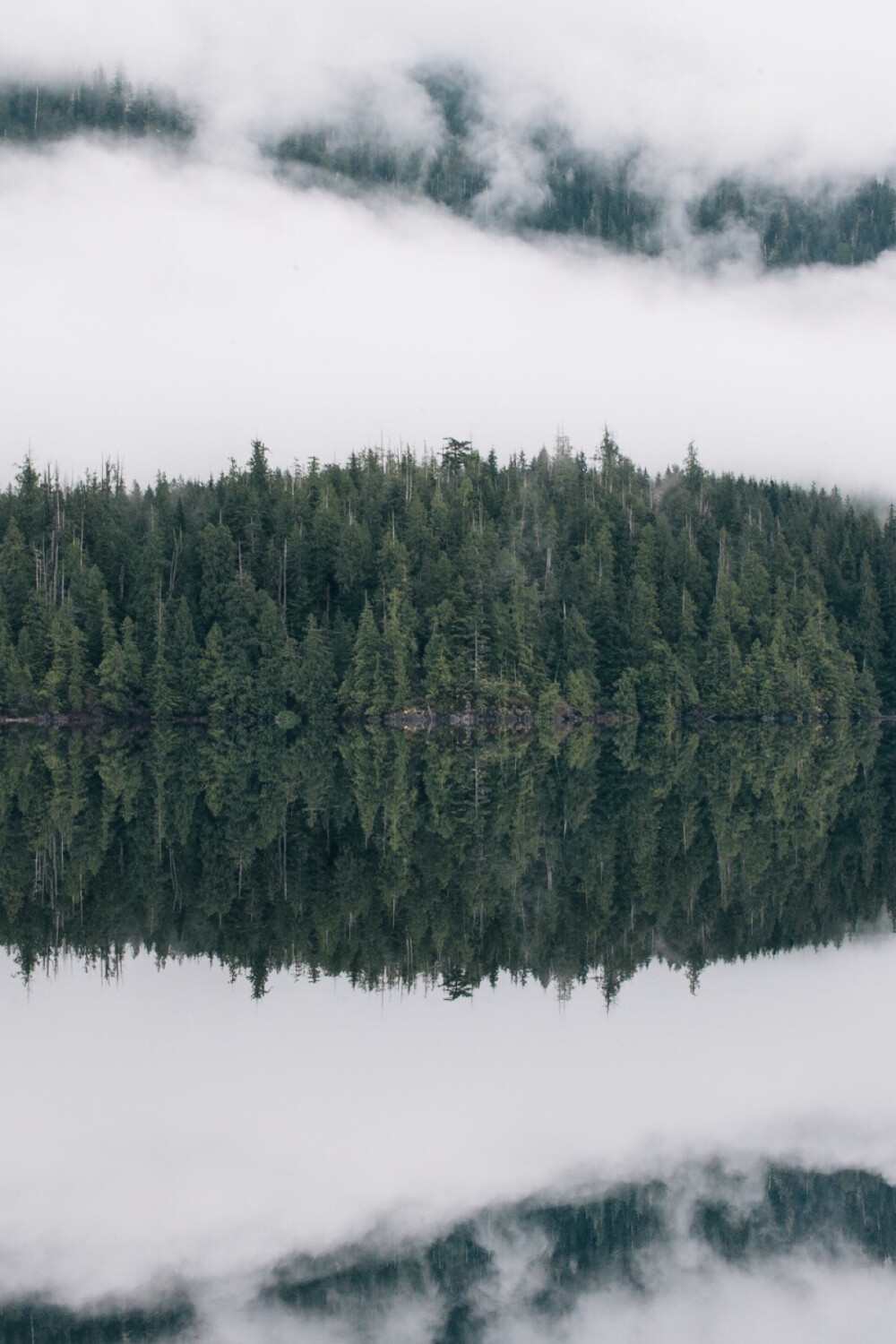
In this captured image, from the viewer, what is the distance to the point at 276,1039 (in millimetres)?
23750

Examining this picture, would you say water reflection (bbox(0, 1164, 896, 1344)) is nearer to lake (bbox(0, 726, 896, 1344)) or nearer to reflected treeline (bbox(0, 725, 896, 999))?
lake (bbox(0, 726, 896, 1344))

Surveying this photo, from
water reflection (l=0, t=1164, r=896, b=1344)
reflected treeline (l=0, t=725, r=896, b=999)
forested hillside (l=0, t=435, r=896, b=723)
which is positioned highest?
forested hillside (l=0, t=435, r=896, b=723)

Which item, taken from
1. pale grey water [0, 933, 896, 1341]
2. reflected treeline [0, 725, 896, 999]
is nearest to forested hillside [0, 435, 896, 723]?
reflected treeline [0, 725, 896, 999]

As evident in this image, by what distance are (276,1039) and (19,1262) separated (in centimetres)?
760

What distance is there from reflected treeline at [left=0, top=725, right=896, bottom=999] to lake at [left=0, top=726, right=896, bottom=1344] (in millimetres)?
208

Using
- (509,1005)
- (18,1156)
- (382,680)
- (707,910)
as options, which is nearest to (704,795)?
(707,910)

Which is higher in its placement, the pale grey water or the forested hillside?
the forested hillside

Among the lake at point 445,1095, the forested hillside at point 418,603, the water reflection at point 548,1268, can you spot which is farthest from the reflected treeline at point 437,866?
the forested hillside at point 418,603

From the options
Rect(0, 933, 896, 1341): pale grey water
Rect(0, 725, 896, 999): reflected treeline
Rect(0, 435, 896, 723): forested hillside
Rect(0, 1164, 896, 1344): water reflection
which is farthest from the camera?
Rect(0, 435, 896, 723): forested hillside

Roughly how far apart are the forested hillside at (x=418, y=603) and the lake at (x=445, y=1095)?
7968 centimetres

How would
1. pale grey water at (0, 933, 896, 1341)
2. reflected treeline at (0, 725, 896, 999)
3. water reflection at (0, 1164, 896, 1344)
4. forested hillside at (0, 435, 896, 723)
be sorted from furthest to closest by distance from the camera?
forested hillside at (0, 435, 896, 723) → reflected treeline at (0, 725, 896, 999) → pale grey water at (0, 933, 896, 1341) → water reflection at (0, 1164, 896, 1344)

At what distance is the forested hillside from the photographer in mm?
123438

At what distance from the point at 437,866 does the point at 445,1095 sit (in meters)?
20.1

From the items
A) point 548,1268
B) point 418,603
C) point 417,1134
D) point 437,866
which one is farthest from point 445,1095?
point 418,603
